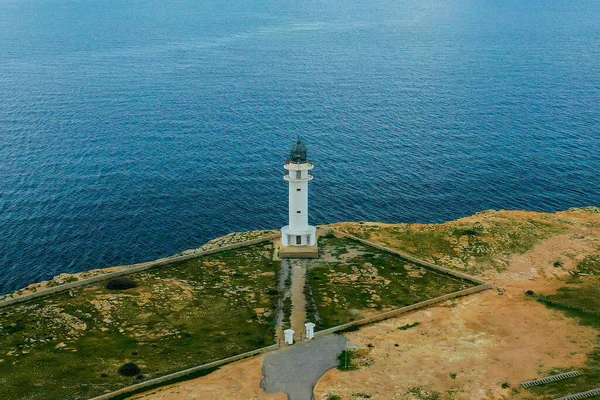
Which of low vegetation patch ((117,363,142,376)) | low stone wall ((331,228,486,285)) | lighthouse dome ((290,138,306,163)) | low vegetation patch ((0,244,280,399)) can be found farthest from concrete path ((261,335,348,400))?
lighthouse dome ((290,138,306,163))

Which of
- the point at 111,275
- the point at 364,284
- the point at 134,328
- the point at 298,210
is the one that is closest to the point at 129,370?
the point at 134,328

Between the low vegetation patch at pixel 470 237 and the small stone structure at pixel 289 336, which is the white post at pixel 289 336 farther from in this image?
the low vegetation patch at pixel 470 237

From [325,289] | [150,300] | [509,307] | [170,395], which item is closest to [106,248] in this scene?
[150,300]

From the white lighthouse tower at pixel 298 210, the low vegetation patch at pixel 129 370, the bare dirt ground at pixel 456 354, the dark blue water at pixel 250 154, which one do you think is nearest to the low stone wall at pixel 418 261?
the bare dirt ground at pixel 456 354

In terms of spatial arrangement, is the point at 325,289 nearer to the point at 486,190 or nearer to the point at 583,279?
the point at 583,279

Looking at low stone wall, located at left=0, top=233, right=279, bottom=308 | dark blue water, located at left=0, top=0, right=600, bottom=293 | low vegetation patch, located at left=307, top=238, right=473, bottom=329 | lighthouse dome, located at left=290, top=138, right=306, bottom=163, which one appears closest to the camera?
low vegetation patch, located at left=307, top=238, right=473, bottom=329

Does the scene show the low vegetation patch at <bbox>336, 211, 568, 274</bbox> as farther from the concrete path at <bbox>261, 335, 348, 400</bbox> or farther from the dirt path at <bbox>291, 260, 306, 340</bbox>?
the concrete path at <bbox>261, 335, 348, 400</bbox>
